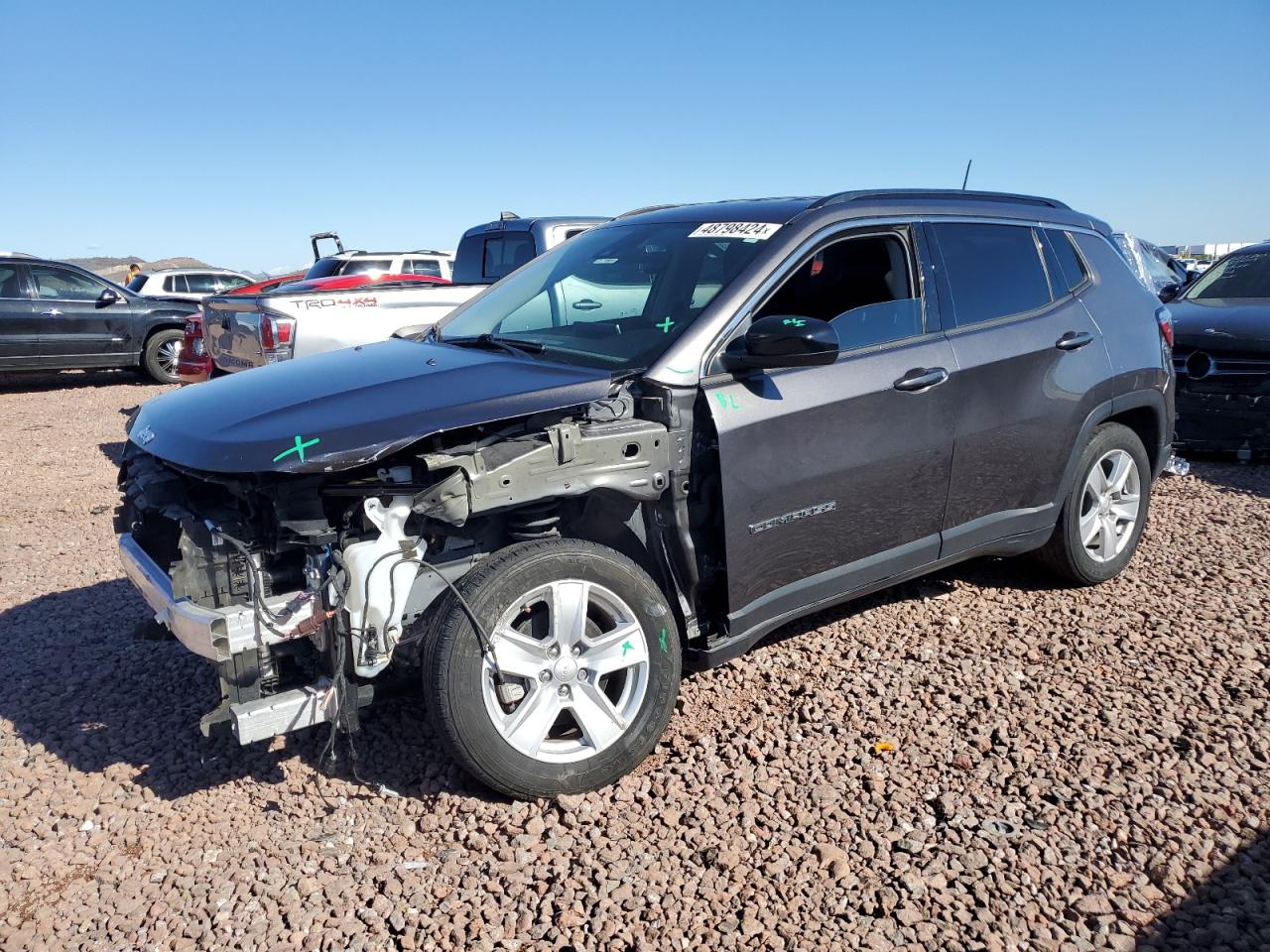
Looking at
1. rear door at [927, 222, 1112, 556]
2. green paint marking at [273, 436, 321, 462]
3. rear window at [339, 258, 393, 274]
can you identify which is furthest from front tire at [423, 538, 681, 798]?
rear window at [339, 258, 393, 274]

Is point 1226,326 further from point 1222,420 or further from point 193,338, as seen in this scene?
point 193,338

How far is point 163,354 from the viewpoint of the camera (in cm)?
1441

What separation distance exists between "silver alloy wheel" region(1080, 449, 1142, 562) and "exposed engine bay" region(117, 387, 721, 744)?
2488mm

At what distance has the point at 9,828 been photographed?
3.22 meters

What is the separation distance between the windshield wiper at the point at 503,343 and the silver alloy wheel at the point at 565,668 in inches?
45.2

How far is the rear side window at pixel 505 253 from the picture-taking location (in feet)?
33.4

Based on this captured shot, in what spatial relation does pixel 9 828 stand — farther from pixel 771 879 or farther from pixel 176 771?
pixel 771 879

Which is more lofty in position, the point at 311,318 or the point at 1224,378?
the point at 311,318

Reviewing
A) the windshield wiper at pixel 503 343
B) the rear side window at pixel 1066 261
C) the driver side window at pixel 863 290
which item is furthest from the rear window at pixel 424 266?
the driver side window at pixel 863 290

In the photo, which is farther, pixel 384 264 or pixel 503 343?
pixel 384 264

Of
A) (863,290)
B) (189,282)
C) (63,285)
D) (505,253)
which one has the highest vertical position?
(189,282)

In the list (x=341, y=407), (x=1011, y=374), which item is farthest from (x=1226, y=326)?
(x=341, y=407)

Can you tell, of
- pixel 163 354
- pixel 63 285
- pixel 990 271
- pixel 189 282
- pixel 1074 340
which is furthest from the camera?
pixel 189 282

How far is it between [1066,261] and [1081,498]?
117 cm
